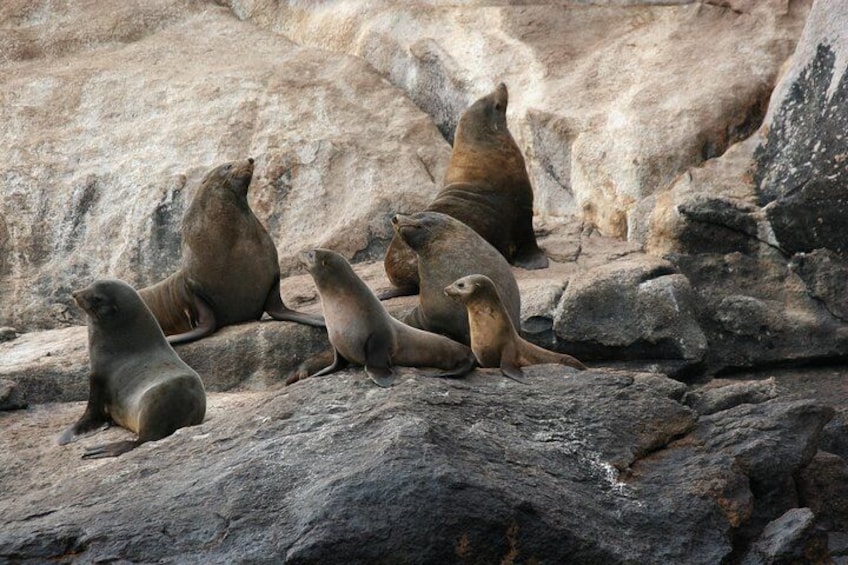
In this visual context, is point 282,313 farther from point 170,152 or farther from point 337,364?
point 170,152

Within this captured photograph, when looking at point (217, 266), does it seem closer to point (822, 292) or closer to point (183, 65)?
point (822, 292)

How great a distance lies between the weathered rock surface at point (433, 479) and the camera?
6.16 m

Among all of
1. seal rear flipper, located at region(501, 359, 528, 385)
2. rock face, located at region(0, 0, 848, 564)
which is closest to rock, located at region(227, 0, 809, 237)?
rock face, located at region(0, 0, 848, 564)

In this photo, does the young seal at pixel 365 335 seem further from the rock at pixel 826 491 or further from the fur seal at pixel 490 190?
the fur seal at pixel 490 190

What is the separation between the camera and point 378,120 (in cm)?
1421

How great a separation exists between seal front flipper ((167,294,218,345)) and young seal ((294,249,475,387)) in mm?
2163

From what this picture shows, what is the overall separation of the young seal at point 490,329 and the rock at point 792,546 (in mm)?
1855

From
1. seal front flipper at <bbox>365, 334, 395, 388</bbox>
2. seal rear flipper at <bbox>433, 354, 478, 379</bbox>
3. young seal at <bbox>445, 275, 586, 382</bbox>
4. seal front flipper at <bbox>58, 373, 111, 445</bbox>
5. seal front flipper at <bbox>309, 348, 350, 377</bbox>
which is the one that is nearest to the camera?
seal front flipper at <bbox>365, 334, 395, 388</bbox>

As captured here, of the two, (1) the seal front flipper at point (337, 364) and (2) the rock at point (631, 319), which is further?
(2) the rock at point (631, 319)

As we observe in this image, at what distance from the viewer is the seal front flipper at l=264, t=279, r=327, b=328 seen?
10.0 meters

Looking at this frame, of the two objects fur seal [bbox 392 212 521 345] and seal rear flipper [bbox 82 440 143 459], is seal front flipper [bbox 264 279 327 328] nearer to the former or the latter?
fur seal [bbox 392 212 521 345]

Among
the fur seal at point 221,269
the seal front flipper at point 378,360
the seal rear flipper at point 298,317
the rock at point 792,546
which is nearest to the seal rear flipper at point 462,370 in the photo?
the seal front flipper at point 378,360

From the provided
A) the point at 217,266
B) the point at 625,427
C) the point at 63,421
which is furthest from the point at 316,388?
the point at 217,266

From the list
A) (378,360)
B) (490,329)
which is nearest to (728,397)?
(490,329)
